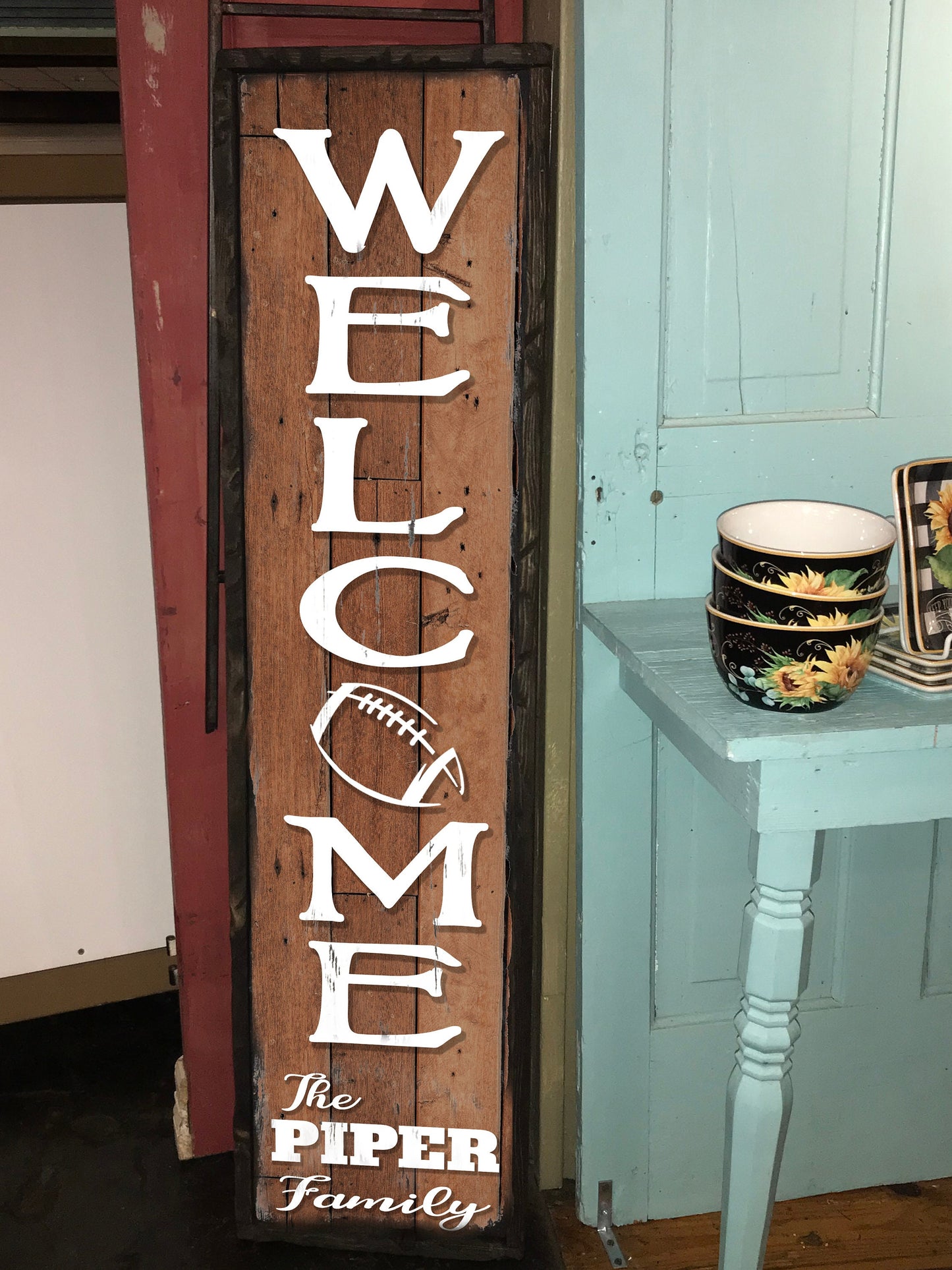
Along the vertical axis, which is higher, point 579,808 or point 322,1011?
point 579,808

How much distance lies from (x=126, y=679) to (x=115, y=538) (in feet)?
0.99

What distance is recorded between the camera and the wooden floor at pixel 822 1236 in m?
1.75

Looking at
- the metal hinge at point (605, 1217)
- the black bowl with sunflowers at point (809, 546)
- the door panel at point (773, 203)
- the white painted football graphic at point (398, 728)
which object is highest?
the door panel at point (773, 203)

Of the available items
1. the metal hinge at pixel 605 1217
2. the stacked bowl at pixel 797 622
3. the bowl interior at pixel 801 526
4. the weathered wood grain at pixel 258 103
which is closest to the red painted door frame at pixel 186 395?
the weathered wood grain at pixel 258 103

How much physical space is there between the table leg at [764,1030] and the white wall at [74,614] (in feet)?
4.78

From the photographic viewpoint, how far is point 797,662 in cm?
117

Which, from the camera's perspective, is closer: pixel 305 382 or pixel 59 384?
pixel 305 382

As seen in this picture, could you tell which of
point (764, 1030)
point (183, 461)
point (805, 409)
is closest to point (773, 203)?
point (805, 409)

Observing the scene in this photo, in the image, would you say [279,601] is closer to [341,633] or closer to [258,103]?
[341,633]

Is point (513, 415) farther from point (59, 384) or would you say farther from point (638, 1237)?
point (638, 1237)

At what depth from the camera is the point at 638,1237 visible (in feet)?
5.94

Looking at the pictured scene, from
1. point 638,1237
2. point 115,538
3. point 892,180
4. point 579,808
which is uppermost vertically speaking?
point 892,180

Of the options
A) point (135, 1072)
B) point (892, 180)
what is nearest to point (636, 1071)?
point (135, 1072)

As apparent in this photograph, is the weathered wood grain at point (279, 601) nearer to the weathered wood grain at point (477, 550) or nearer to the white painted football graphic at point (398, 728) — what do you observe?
the white painted football graphic at point (398, 728)
